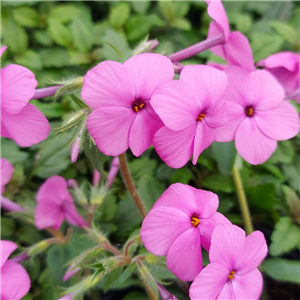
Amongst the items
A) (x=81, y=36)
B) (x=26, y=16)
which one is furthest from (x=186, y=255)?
(x=26, y=16)

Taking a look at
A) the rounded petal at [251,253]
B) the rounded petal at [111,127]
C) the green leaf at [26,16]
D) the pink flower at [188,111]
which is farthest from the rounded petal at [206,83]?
the green leaf at [26,16]

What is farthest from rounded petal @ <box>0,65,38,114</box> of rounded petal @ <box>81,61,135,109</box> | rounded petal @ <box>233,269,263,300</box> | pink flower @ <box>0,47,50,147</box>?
rounded petal @ <box>233,269,263,300</box>

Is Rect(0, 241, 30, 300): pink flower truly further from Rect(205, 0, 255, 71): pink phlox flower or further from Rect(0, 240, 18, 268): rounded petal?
Rect(205, 0, 255, 71): pink phlox flower

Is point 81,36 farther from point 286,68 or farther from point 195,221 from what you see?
point 195,221

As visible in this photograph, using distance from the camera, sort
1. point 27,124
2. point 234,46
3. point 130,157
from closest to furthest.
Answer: point 27,124 → point 234,46 → point 130,157

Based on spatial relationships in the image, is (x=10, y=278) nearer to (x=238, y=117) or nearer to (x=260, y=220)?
(x=238, y=117)

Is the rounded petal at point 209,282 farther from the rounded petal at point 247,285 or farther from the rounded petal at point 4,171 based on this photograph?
the rounded petal at point 4,171
